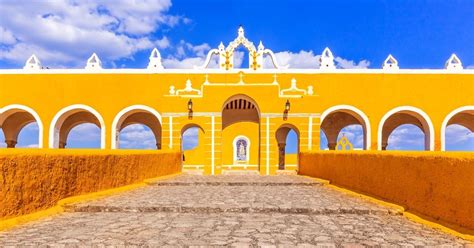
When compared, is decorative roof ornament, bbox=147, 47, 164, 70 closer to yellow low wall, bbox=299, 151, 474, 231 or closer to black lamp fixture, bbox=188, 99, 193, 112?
black lamp fixture, bbox=188, 99, 193, 112

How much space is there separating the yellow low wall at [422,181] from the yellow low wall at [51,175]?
17.7 ft

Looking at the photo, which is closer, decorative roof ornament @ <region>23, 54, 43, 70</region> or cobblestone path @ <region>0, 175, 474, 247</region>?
cobblestone path @ <region>0, 175, 474, 247</region>

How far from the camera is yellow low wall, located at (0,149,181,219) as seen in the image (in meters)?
A: 5.08

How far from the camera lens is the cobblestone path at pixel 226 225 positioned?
412cm

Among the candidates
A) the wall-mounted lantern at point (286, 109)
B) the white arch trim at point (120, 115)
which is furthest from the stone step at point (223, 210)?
the white arch trim at point (120, 115)

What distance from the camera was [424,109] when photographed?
65.9 feet

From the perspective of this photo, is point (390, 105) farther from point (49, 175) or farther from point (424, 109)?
point (49, 175)

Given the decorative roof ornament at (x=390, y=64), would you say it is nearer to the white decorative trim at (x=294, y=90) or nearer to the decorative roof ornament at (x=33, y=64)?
the white decorative trim at (x=294, y=90)

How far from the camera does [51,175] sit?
5996mm

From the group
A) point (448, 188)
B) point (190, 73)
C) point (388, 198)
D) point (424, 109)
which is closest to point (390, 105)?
point (424, 109)

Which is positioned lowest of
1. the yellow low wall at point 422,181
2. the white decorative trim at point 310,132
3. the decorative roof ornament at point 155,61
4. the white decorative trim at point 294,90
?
the yellow low wall at point 422,181

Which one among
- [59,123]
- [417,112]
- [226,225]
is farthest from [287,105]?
[59,123]

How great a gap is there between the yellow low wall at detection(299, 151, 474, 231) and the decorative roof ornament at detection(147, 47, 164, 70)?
14.2 m

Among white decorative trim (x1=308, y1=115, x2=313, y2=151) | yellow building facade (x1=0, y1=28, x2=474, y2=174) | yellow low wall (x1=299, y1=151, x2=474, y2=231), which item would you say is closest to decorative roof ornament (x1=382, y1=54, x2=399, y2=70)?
yellow building facade (x1=0, y1=28, x2=474, y2=174)
